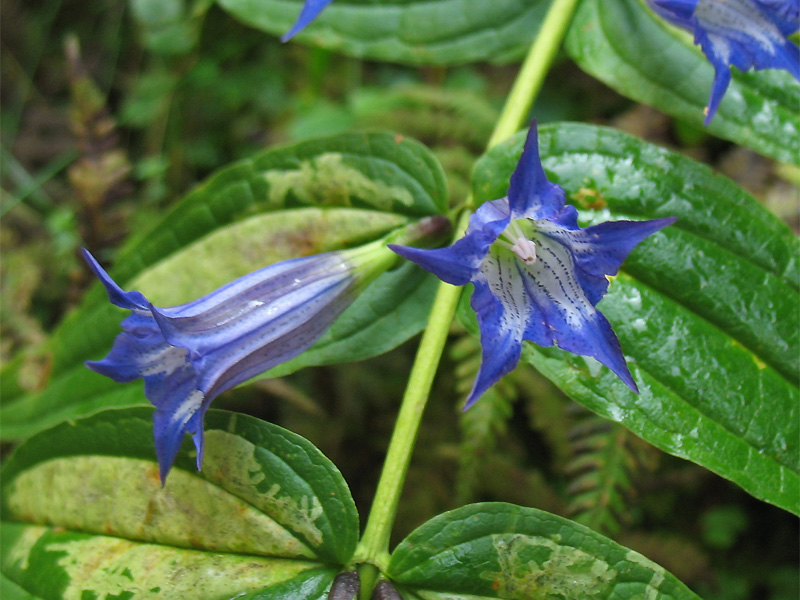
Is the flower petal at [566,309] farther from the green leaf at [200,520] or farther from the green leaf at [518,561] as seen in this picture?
the green leaf at [200,520]

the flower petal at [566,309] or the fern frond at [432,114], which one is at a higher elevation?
the fern frond at [432,114]

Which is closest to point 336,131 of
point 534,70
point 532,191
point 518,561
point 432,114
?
point 432,114

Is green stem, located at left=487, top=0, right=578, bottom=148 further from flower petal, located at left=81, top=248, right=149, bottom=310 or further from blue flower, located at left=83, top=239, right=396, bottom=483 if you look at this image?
flower petal, located at left=81, top=248, right=149, bottom=310

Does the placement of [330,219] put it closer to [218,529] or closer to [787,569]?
[218,529]

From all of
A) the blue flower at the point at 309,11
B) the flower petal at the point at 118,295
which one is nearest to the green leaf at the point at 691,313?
the blue flower at the point at 309,11

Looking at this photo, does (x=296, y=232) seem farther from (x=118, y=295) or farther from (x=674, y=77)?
(x=674, y=77)

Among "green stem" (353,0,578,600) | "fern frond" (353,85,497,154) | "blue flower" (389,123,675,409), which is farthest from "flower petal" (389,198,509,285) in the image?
"fern frond" (353,85,497,154)
